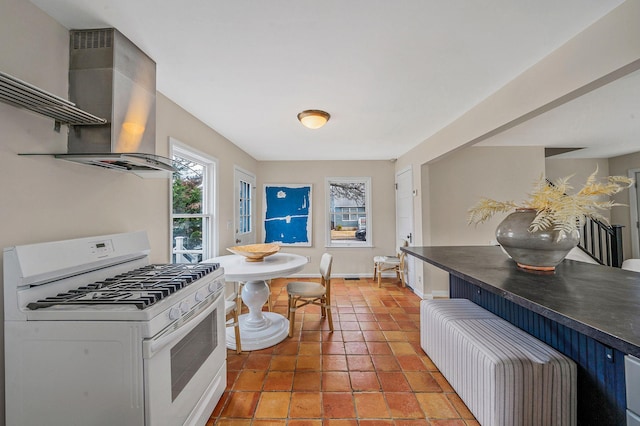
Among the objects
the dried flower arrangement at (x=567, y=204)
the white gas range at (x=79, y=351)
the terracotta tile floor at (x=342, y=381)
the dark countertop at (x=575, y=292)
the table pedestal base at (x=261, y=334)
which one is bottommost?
the terracotta tile floor at (x=342, y=381)

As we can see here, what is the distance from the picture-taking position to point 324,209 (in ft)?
15.8

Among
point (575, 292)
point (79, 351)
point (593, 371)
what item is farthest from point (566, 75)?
point (79, 351)

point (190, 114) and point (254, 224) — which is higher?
point (190, 114)

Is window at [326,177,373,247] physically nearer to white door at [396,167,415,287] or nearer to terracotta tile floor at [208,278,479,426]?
white door at [396,167,415,287]

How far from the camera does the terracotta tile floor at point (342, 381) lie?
1.58 metres

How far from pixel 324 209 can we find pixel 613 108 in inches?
151

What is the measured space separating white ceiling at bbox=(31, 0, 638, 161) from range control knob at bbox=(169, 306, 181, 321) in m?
1.49

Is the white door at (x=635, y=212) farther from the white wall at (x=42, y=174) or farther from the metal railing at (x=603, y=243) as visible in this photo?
the white wall at (x=42, y=174)

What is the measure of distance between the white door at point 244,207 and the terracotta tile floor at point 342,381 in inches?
69.2

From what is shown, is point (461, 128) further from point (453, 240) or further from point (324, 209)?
point (324, 209)

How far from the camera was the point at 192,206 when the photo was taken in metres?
2.79

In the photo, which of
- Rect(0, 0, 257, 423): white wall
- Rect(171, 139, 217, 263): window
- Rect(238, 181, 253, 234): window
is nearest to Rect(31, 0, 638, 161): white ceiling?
Rect(0, 0, 257, 423): white wall

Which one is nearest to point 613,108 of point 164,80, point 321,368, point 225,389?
point 321,368

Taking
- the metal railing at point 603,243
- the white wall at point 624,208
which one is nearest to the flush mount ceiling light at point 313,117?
the metal railing at point 603,243
